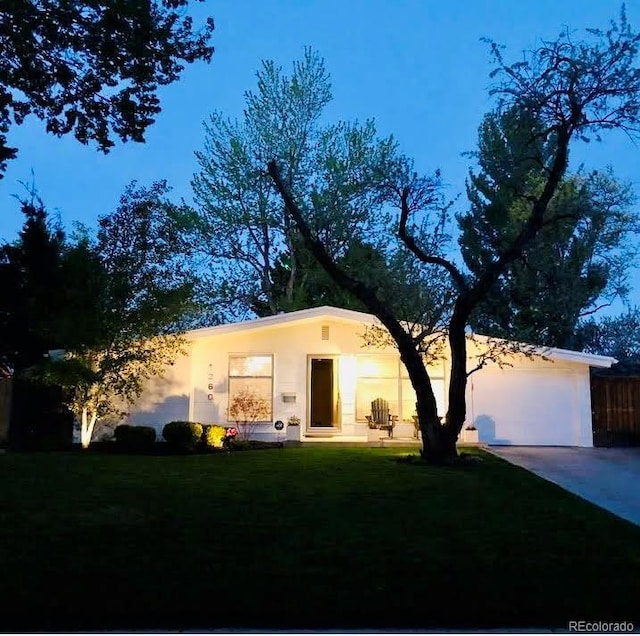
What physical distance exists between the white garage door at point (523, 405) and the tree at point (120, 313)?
23.7ft

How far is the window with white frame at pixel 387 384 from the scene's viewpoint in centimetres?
1664

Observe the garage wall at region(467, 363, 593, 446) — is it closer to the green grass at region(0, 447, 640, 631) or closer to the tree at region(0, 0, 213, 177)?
the green grass at region(0, 447, 640, 631)

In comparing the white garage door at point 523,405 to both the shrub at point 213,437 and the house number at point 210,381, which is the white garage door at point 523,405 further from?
the house number at point 210,381

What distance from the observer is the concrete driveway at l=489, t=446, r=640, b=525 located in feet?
27.2

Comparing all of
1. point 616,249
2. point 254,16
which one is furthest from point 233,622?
point 616,249

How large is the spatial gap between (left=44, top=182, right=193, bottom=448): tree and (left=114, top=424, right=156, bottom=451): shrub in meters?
0.68

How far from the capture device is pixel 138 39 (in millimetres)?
8383

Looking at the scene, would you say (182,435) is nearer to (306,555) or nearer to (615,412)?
(306,555)

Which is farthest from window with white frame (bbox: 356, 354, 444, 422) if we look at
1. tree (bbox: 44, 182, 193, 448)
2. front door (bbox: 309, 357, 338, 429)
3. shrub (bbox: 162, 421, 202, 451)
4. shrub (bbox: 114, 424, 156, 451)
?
shrub (bbox: 114, 424, 156, 451)

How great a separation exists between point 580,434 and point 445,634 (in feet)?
45.5

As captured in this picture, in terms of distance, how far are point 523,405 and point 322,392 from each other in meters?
4.80

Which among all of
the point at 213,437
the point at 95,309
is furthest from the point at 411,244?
the point at 95,309

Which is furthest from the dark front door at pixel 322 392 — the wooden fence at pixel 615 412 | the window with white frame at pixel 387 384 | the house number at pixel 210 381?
the wooden fence at pixel 615 412

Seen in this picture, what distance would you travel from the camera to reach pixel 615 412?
54.3 ft
